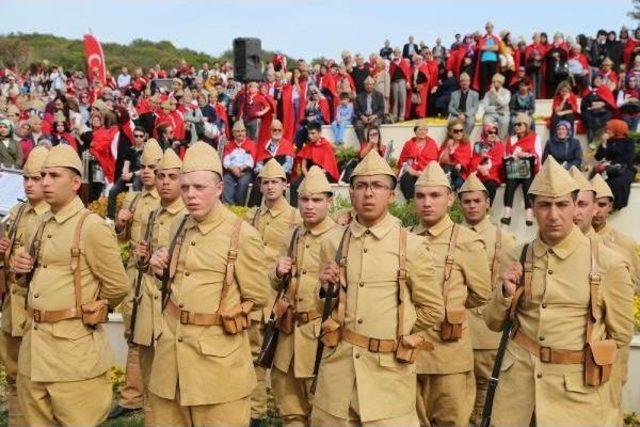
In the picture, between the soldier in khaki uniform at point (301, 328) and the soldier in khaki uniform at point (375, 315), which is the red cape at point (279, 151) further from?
the soldier in khaki uniform at point (375, 315)

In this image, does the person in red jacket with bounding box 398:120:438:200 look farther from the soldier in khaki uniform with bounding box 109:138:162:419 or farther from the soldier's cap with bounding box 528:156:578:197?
the soldier's cap with bounding box 528:156:578:197

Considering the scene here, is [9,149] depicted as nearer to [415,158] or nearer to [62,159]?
[415,158]

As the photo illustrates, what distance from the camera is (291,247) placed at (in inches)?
290

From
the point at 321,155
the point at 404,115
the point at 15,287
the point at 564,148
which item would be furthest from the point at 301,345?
the point at 404,115

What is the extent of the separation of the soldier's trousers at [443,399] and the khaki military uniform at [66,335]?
2500 mm

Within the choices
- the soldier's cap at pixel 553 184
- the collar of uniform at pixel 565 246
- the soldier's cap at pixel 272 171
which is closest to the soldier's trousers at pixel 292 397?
the soldier's cap at pixel 272 171

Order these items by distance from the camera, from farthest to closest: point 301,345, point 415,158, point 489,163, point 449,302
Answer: point 415,158 → point 489,163 → point 301,345 → point 449,302

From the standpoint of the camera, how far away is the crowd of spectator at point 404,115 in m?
14.3

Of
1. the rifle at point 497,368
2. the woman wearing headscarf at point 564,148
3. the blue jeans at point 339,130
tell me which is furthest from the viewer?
the blue jeans at point 339,130

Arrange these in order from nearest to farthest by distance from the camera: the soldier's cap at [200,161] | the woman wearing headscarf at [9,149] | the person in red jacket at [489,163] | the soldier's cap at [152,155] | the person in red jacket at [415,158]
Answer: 1. the soldier's cap at [200,161]
2. the soldier's cap at [152,155]
3. the person in red jacket at [489,163]
4. the person in red jacket at [415,158]
5. the woman wearing headscarf at [9,149]

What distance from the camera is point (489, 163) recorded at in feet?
46.6

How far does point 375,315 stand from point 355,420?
658mm

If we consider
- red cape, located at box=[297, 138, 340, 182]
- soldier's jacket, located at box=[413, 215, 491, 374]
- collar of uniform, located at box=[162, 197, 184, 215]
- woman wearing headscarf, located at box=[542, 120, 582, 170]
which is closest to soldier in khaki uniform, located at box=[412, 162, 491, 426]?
soldier's jacket, located at box=[413, 215, 491, 374]

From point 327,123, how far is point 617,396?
15225 millimetres
